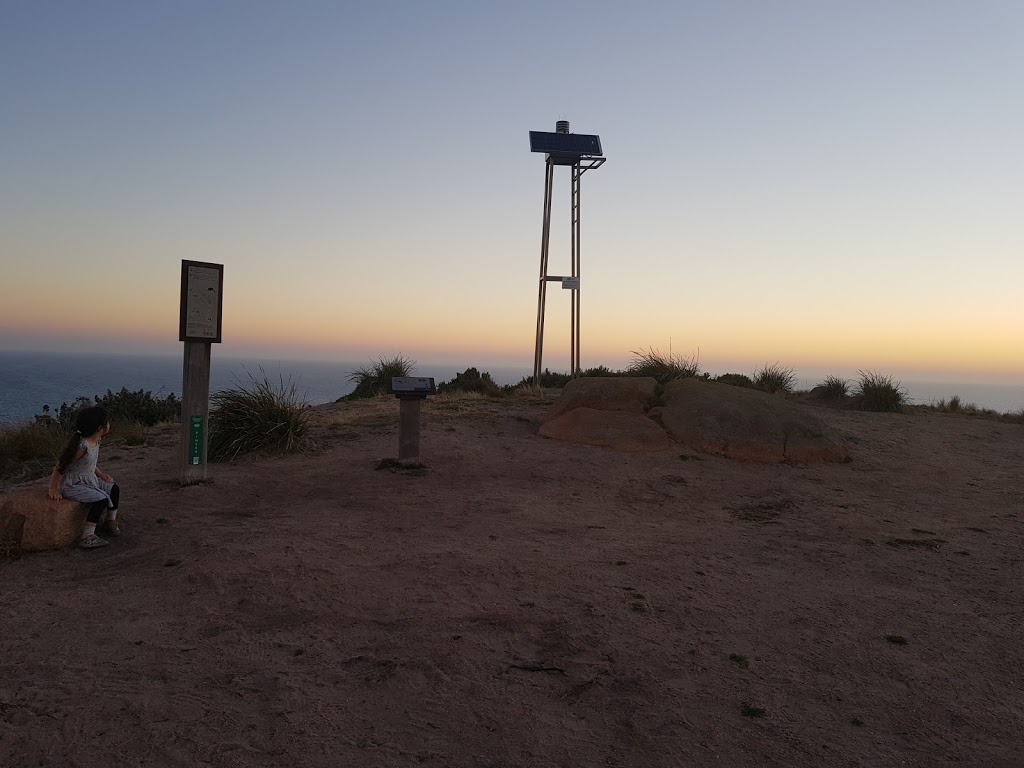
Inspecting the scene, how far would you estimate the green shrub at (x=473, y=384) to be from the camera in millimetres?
17094

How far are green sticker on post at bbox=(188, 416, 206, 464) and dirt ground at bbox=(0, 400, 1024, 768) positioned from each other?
15.9 inches

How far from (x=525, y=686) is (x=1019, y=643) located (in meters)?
2.95

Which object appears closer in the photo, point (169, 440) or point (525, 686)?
point (525, 686)

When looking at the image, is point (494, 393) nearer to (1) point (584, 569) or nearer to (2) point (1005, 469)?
(2) point (1005, 469)

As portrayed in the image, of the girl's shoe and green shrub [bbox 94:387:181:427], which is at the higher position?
green shrub [bbox 94:387:181:427]

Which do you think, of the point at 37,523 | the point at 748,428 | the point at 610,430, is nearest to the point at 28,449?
the point at 37,523

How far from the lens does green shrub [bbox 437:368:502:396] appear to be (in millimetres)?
17094

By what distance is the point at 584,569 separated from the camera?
509 cm

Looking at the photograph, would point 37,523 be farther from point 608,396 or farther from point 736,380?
point 736,380

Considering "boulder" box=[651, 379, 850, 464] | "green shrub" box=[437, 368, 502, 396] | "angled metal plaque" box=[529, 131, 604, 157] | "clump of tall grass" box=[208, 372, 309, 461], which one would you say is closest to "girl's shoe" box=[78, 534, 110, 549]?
"clump of tall grass" box=[208, 372, 309, 461]

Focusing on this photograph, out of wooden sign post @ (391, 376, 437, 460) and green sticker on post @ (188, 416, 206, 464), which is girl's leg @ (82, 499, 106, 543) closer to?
green sticker on post @ (188, 416, 206, 464)

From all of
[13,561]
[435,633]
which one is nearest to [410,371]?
[13,561]

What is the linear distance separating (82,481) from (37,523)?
0.43 metres

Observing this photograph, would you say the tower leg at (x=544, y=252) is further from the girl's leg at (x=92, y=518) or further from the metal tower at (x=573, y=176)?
the girl's leg at (x=92, y=518)
